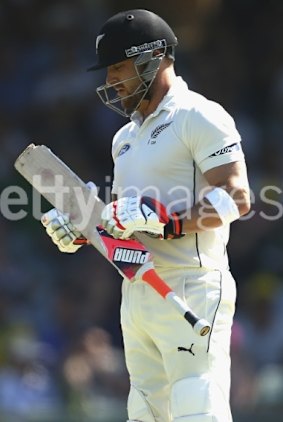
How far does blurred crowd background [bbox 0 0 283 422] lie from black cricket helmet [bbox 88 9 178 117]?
224 cm

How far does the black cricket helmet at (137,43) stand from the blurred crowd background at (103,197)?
2241mm

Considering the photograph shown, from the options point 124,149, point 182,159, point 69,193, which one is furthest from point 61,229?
point 182,159

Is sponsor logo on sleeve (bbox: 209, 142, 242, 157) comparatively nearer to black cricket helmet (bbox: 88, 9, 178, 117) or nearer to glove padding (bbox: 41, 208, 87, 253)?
black cricket helmet (bbox: 88, 9, 178, 117)

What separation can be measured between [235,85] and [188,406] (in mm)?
4074

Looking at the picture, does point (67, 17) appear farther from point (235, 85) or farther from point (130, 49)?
point (130, 49)

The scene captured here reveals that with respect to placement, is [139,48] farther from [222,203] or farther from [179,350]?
[179,350]

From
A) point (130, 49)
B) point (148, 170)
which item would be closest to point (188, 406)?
point (148, 170)

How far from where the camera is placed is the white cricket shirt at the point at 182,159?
3.62m

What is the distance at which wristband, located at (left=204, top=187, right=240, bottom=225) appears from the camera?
3.54 meters

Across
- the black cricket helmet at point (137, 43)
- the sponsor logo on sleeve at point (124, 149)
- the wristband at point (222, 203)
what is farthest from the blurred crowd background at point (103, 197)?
the black cricket helmet at point (137, 43)

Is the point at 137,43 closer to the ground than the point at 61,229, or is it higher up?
higher up

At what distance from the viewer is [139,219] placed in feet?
11.5

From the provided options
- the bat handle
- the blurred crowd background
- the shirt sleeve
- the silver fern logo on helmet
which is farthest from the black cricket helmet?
the blurred crowd background

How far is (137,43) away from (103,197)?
3.04 m
